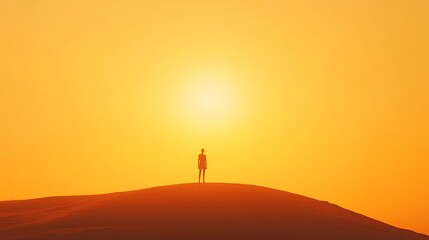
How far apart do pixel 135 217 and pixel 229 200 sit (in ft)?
22.1

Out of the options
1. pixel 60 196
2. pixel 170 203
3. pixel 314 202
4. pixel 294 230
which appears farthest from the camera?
pixel 60 196

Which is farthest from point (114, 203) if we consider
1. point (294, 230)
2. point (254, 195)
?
point (294, 230)

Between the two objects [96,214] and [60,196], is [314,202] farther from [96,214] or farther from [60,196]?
[60,196]

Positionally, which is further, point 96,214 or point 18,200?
point 18,200

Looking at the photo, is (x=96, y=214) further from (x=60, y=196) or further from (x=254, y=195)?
(x=60, y=196)

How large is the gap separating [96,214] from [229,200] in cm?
869

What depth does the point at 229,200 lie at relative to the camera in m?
48.1

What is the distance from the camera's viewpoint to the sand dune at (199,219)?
41.7 meters

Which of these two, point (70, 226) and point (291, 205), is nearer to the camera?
point (70, 226)

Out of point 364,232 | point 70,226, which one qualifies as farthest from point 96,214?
point 364,232

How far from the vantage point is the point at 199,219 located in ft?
144

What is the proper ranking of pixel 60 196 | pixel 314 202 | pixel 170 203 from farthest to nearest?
pixel 60 196, pixel 314 202, pixel 170 203

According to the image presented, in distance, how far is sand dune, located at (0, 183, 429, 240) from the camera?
1640 inches

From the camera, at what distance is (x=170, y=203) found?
4725cm
